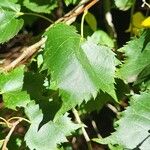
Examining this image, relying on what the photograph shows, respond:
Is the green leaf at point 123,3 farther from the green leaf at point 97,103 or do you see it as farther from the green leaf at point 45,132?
the green leaf at point 45,132

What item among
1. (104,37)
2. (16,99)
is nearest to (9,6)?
(16,99)

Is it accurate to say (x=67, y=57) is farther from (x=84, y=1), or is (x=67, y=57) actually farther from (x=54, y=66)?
(x=84, y=1)

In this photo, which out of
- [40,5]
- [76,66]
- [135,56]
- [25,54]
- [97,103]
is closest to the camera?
[76,66]

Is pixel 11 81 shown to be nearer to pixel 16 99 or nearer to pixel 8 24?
pixel 16 99

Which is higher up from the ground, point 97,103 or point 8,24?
point 8,24

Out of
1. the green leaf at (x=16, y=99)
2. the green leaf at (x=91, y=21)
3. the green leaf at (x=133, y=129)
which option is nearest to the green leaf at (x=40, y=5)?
the green leaf at (x=91, y=21)

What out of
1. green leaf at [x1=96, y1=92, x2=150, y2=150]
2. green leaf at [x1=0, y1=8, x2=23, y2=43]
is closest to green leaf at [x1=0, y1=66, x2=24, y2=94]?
green leaf at [x1=0, y1=8, x2=23, y2=43]
